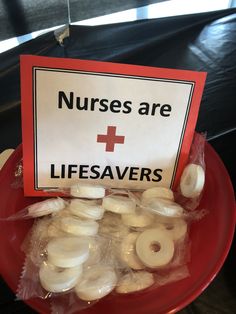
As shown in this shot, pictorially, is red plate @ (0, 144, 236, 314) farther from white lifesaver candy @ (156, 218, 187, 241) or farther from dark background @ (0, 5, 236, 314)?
dark background @ (0, 5, 236, 314)

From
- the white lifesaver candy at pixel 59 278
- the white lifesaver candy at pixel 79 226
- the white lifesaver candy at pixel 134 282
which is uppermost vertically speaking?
the white lifesaver candy at pixel 79 226

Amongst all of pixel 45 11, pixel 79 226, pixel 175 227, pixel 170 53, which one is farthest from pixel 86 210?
pixel 45 11

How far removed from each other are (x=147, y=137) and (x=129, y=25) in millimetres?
523

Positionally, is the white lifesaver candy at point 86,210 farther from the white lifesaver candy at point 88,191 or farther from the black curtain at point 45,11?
the black curtain at point 45,11

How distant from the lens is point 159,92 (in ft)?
1.58

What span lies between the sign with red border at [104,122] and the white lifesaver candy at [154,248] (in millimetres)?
90

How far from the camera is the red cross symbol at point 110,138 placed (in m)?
0.51

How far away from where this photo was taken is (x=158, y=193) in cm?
55

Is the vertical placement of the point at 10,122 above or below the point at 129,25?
below

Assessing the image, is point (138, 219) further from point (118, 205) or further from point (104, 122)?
point (104, 122)

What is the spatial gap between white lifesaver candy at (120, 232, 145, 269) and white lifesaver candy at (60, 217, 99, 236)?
0.05m

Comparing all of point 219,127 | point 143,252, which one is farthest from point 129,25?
point 143,252

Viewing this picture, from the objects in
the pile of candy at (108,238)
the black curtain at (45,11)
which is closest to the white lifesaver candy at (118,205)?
the pile of candy at (108,238)

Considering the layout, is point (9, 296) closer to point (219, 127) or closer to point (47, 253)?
point (47, 253)
